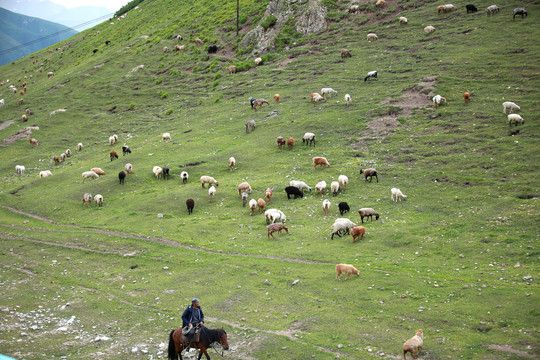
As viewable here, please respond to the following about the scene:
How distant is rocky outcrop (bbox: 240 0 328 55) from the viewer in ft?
222

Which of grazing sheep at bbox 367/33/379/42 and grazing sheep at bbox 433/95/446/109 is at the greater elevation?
grazing sheep at bbox 367/33/379/42

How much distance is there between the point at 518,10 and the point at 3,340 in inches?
2326

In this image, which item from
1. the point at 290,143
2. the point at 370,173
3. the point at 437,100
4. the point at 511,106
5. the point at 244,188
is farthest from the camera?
the point at 437,100

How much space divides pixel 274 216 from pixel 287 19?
51153mm

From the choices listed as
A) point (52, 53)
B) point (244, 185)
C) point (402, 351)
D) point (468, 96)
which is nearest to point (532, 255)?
point (402, 351)

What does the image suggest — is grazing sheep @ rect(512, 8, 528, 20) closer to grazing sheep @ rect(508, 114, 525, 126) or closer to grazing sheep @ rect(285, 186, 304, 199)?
grazing sheep @ rect(508, 114, 525, 126)

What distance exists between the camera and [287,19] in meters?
70.0

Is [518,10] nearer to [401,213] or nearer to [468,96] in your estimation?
[468,96]

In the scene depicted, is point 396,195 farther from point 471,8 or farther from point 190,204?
point 471,8

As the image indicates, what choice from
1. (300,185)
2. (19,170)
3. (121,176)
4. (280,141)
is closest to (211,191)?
(300,185)

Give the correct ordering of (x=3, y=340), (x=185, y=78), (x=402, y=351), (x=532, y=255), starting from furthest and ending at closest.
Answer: (x=185, y=78)
(x=532, y=255)
(x=3, y=340)
(x=402, y=351)

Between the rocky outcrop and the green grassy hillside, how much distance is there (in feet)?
5.55

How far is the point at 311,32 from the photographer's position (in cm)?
6725

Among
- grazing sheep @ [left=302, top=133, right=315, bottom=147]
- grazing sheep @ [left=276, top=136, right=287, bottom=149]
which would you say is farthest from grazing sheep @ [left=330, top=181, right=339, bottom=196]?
grazing sheep @ [left=276, top=136, right=287, bottom=149]
